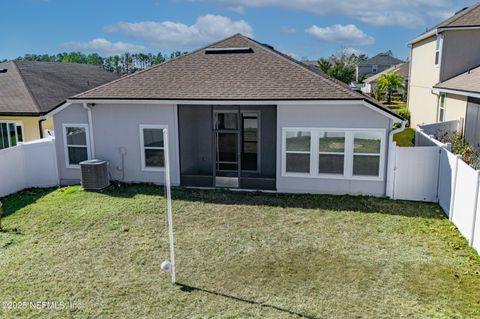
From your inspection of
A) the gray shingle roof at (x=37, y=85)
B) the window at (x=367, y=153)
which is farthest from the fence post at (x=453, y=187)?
the gray shingle roof at (x=37, y=85)

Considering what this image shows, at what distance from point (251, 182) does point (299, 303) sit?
6549 mm

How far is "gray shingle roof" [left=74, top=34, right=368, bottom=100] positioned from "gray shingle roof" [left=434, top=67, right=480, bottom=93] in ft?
19.3

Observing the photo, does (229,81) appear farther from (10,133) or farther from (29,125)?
(10,133)

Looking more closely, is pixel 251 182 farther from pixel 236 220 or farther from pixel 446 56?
pixel 446 56

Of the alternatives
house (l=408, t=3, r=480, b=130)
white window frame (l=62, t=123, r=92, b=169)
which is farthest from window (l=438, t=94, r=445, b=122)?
white window frame (l=62, t=123, r=92, b=169)

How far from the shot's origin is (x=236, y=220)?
10.1 meters

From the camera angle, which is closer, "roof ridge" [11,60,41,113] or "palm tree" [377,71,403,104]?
"roof ridge" [11,60,41,113]

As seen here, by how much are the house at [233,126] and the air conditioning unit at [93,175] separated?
732 millimetres

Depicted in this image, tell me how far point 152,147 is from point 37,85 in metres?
12.0

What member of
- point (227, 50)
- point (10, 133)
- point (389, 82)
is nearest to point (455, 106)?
point (227, 50)

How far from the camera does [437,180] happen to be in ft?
36.1

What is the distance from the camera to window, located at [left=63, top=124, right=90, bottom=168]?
1359cm

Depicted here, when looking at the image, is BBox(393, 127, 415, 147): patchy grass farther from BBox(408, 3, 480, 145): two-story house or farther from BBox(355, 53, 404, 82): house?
BBox(355, 53, 404, 82): house

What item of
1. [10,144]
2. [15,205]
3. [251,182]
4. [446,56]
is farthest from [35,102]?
[446,56]
